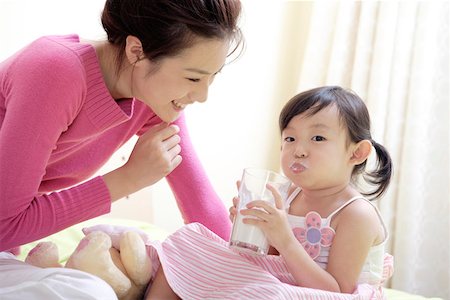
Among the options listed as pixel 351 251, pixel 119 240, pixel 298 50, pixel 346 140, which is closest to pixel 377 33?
pixel 298 50

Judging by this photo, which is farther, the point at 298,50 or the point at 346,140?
the point at 298,50

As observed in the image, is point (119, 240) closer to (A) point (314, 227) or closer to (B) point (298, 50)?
(A) point (314, 227)

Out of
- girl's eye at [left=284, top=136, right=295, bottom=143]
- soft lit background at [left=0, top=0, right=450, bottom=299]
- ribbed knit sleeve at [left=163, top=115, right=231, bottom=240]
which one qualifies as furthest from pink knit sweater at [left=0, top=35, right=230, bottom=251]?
soft lit background at [left=0, top=0, right=450, bottom=299]

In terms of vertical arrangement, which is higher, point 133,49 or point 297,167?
point 133,49

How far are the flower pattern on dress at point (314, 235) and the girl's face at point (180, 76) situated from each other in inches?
14.7

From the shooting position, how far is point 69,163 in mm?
1599

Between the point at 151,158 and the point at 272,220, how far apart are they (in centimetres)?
30

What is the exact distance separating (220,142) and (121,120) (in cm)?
154

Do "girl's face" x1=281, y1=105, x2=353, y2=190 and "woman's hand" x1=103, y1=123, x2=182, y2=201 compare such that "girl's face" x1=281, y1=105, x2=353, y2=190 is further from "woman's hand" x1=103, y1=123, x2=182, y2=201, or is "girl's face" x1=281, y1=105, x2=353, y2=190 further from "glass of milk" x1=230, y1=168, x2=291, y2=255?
"woman's hand" x1=103, y1=123, x2=182, y2=201

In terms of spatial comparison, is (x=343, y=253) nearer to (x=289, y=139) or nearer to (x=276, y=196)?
(x=276, y=196)


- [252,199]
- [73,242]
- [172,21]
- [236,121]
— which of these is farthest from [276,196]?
[236,121]

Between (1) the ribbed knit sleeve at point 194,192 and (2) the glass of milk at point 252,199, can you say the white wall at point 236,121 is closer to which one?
(1) the ribbed knit sleeve at point 194,192

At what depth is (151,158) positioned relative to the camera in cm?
133

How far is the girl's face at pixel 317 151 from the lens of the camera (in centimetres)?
141
